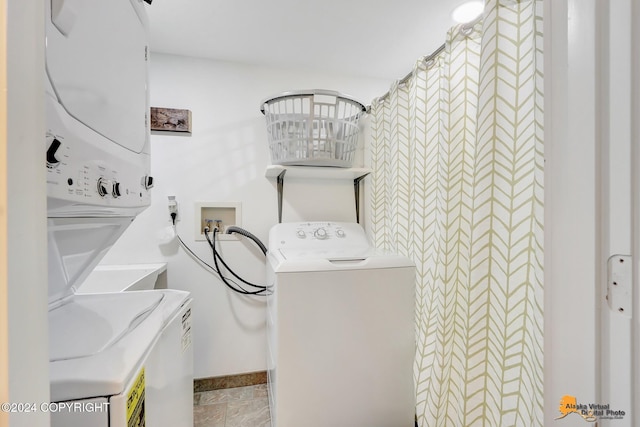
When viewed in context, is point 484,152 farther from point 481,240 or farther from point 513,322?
point 513,322

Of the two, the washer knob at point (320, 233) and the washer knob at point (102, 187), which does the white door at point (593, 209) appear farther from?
the washer knob at point (320, 233)

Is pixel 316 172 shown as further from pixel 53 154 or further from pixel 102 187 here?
pixel 53 154

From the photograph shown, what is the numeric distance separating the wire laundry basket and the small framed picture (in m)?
0.55

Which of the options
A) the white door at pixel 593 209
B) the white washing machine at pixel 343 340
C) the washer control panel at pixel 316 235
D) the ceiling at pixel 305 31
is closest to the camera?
the white door at pixel 593 209

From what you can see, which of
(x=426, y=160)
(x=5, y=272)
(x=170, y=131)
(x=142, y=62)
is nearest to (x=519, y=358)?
(x=426, y=160)

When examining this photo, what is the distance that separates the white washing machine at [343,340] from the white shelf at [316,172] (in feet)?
1.97

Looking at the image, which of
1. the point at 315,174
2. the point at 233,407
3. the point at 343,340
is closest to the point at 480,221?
the point at 343,340

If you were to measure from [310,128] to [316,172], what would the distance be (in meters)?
0.31

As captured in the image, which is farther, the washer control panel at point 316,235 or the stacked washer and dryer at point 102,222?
the washer control panel at point 316,235

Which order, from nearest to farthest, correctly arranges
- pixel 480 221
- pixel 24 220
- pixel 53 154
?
1. pixel 24 220
2. pixel 53 154
3. pixel 480 221

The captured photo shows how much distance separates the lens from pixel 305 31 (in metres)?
1.46

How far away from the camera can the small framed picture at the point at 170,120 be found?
5.38 ft

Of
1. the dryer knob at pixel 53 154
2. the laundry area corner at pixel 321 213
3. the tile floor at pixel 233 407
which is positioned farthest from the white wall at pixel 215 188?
the dryer knob at pixel 53 154

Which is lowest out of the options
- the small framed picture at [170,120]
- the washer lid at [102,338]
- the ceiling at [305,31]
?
the washer lid at [102,338]
